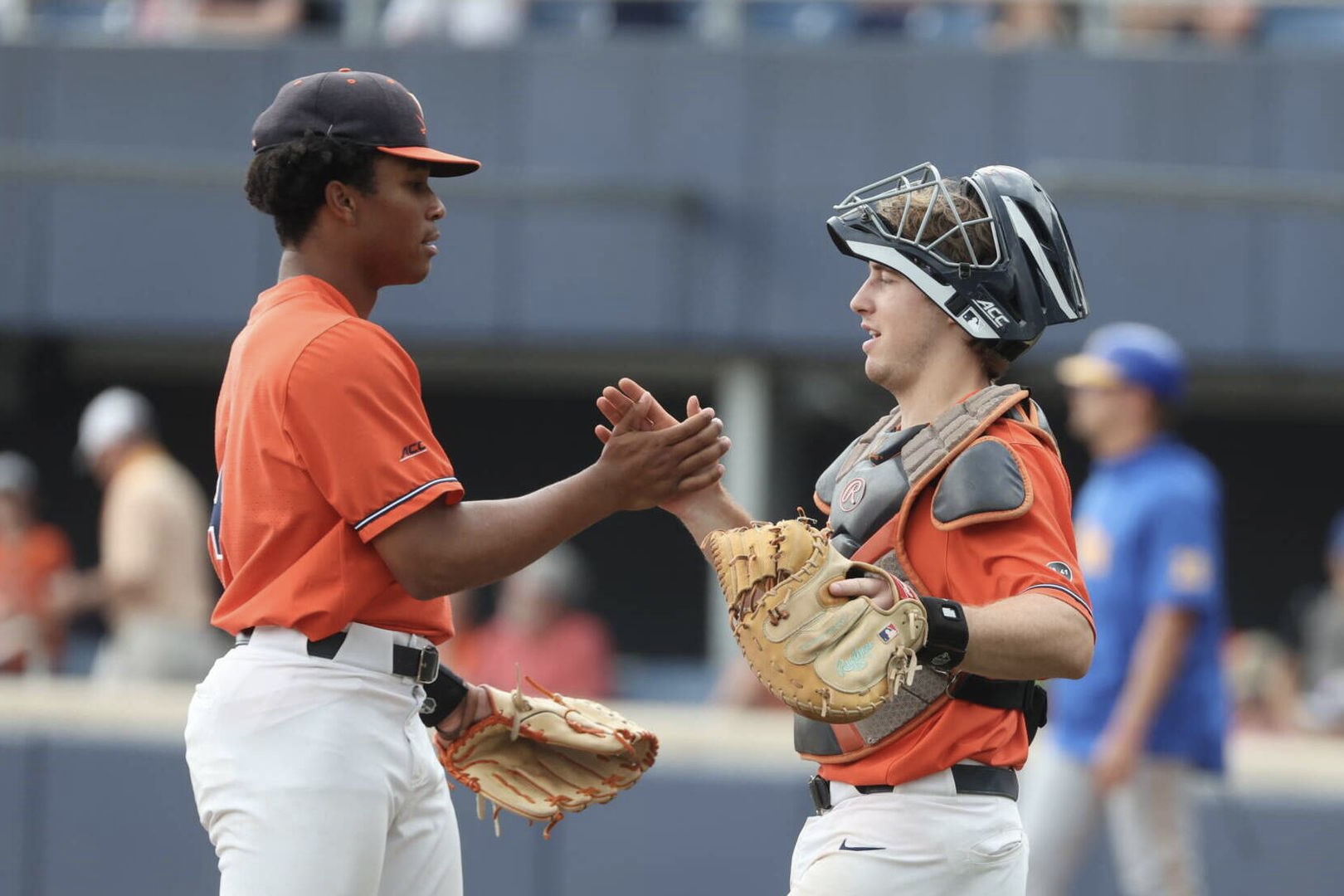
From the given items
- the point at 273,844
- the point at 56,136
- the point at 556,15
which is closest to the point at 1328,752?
the point at 273,844

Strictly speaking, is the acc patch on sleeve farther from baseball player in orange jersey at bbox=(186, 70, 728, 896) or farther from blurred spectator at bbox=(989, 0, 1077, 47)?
blurred spectator at bbox=(989, 0, 1077, 47)

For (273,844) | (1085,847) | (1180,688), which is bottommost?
(1085,847)

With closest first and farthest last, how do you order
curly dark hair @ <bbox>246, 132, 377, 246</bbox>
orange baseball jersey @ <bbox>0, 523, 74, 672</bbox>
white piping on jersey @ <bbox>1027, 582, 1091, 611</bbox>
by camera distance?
white piping on jersey @ <bbox>1027, 582, 1091, 611</bbox>, curly dark hair @ <bbox>246, 132, 377, 246</bbox>, orange baseball jersey @ <bbox>0, 523, 74, 672</bbox>

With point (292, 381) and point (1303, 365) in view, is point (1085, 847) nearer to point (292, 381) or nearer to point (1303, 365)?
point (292, 381)

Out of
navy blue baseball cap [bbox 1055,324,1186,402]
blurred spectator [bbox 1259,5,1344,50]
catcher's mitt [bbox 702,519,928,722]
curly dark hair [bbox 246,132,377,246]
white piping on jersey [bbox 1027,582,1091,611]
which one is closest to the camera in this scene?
catcher's mitt [bbox 702,519,928,722]

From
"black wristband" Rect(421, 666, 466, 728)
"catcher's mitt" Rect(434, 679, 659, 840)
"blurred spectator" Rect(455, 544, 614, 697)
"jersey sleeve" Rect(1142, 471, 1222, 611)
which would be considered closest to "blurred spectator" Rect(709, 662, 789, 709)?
"blurred spectator" Rect(455, 544, 614, 697)

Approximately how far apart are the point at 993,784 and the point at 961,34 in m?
8.18

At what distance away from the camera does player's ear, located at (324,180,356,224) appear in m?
3.28

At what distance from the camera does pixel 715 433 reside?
337cm

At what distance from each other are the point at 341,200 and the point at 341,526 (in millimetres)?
605

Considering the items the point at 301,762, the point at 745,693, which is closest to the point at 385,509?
the point at 301,762

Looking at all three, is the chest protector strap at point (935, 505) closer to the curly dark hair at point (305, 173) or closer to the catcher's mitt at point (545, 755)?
the catcher's mitt at point (545, 755)

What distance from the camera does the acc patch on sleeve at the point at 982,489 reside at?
2926mm

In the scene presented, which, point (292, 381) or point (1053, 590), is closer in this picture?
point (1053, 590)
